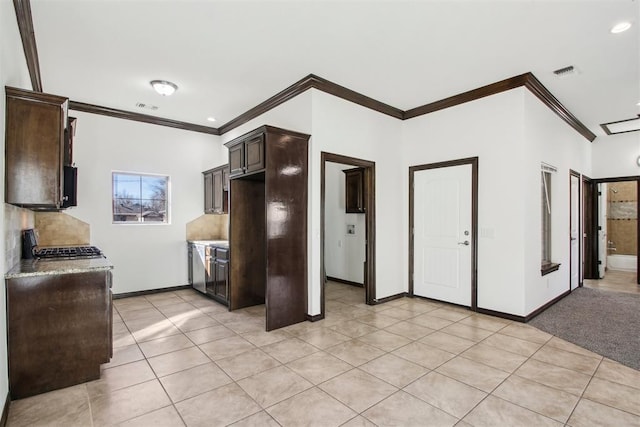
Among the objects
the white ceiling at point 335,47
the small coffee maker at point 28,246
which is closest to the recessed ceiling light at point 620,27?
the white ceiling at point 335,47

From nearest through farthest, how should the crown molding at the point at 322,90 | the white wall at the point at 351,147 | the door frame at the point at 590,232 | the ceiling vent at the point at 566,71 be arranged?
the crown molding at the point at 322,90 < the ceiling vent at the point at 566,71 < the white wall at the point at 351,147 < the door frame at the point at 590,232

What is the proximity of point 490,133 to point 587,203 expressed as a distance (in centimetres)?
436

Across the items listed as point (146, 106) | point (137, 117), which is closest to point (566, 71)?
point (146, 106)

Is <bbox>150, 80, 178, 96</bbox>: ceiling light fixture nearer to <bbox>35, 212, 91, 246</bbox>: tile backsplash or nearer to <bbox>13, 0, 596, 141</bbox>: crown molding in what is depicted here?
<bbox>13, 0, 596, 141</bbox>: crown molding

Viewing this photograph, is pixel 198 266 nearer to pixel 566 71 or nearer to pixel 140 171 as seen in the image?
pixel 140 171

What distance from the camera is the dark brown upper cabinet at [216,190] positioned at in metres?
5.52

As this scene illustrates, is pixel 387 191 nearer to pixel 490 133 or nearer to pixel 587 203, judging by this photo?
pixel 490 133

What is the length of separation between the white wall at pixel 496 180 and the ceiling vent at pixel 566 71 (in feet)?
1.42

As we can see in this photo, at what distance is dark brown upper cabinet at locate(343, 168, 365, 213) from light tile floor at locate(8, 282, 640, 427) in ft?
7.44

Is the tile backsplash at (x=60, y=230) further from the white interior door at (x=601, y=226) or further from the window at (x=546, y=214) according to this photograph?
the white interior door at (x=601, y=226)

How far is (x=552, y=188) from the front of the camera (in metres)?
5.21

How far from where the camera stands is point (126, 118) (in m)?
5.46

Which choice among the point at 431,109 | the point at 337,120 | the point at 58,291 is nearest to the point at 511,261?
the point at 431,109

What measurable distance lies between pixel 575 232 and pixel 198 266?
671cm
